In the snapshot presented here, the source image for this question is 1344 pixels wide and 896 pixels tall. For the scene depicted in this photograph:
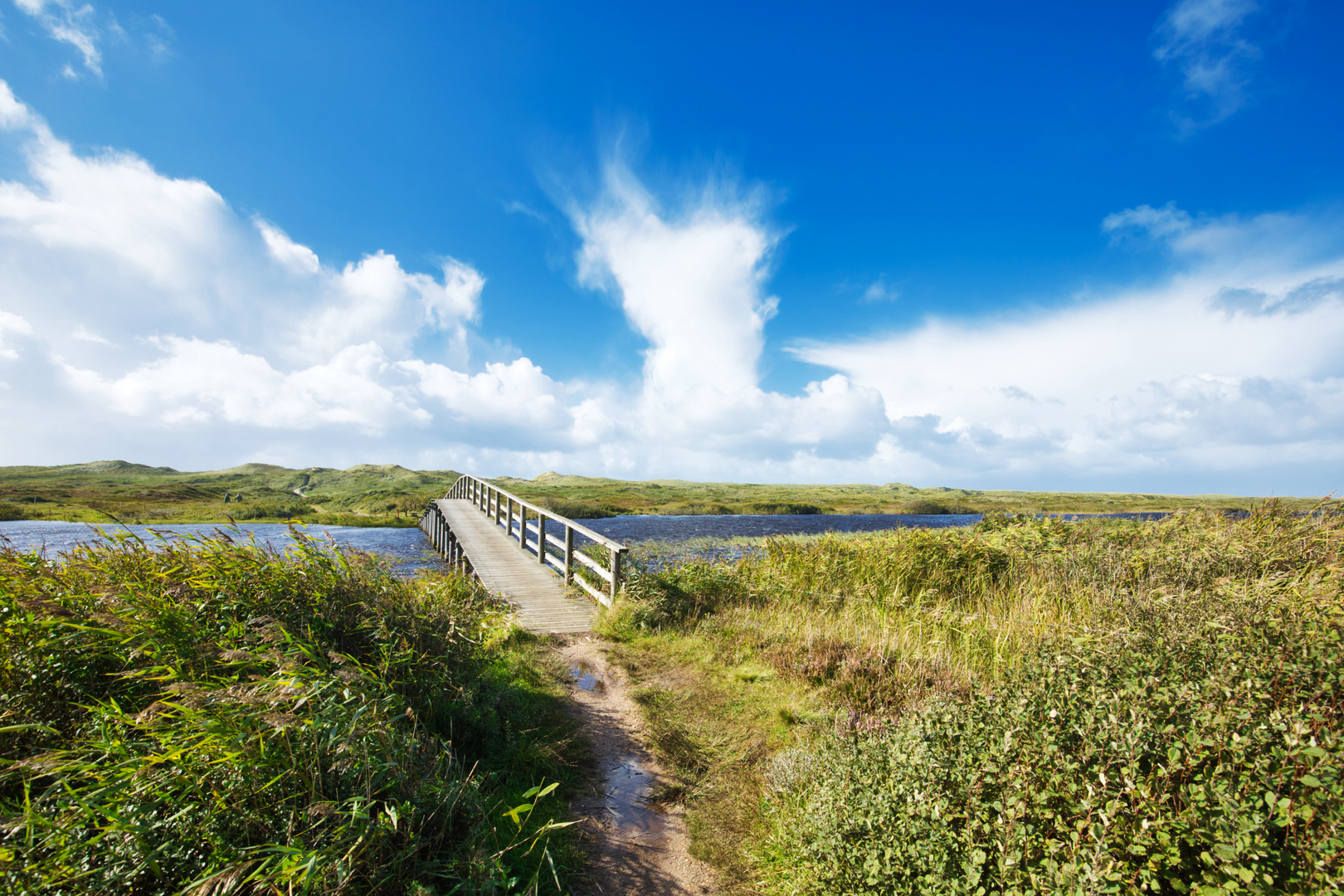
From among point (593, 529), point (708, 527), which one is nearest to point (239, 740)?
point (593, 529)

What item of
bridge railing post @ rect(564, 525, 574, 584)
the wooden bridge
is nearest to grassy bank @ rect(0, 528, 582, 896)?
the wooden bridge

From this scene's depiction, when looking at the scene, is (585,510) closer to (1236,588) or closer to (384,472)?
(1236,588)

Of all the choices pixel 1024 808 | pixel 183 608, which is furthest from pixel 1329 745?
pixel 183 608

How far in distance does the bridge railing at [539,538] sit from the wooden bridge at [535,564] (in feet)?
0.06

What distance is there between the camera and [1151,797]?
6.95 ft

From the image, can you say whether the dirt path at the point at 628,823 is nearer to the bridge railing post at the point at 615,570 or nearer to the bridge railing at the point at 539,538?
the bridge railing post at the point at 615,570

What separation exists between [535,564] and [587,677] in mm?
6657

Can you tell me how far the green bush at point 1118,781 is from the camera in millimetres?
1833

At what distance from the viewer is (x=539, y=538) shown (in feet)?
42.4

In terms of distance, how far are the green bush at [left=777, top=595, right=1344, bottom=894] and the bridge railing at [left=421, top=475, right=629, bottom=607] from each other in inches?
238

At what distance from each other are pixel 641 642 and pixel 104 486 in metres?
76.0

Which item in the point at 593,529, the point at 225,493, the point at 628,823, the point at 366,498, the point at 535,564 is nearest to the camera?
the point at 628,823

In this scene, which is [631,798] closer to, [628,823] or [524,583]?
[628,823]

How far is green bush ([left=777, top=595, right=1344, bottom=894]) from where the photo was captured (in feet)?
6.01
